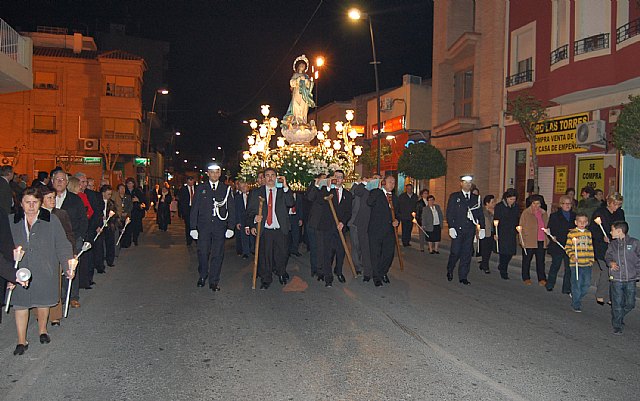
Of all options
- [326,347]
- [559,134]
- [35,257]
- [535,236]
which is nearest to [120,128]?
[559,134]

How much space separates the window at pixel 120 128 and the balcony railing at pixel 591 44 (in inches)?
1381

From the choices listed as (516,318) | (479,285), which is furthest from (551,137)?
(516,318)

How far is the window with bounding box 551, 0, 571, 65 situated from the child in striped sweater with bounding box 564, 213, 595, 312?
1132 centimetres

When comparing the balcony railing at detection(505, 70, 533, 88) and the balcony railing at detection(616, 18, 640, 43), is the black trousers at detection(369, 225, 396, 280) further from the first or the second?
the balcony railing at detection(505, 70, 533, 88)

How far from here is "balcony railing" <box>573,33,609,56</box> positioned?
55.8ft

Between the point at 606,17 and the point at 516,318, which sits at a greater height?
the point at 606,17

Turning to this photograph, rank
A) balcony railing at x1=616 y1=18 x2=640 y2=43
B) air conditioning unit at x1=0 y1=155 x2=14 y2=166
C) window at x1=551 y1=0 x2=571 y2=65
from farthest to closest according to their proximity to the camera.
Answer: air conditioning unit at x1=0 y1=155 x2=14 y2=166 → window at x1=551 y1=0 x2=571 y2=65 → balcony railing at x1=616 y1=18 x2=640 y2=43

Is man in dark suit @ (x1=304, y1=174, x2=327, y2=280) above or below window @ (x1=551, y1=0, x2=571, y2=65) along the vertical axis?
below

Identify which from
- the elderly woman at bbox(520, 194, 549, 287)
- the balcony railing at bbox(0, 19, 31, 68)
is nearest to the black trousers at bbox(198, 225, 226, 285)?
the elderly woman at bbox(520, 194, 549, 287)

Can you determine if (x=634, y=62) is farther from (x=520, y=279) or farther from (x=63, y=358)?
(x=63, y=358)

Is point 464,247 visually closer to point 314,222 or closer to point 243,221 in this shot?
point 314,222

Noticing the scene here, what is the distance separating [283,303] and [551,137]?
579 inches

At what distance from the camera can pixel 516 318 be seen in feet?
27.3

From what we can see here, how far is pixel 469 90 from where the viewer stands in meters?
28.5
